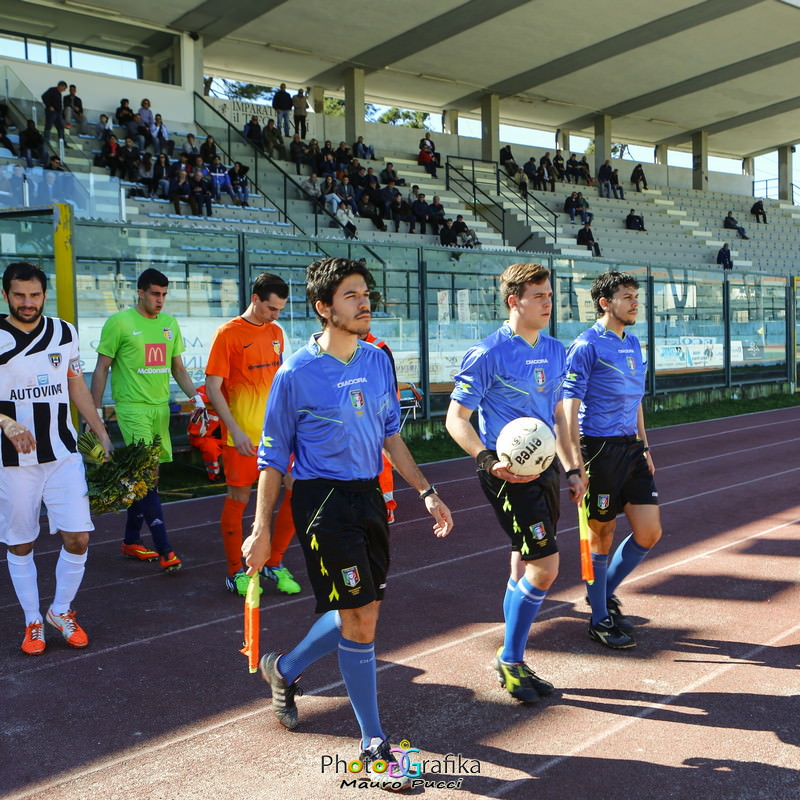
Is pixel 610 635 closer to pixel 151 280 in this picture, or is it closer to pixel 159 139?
pixel 151 280

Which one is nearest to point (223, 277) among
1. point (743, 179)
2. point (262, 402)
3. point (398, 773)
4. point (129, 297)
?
point (129, 297)

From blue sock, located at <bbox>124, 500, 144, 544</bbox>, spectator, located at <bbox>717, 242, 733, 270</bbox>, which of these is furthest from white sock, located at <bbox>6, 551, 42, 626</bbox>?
spectator, located at <bbox>717, 242, 733, 270</bbox>

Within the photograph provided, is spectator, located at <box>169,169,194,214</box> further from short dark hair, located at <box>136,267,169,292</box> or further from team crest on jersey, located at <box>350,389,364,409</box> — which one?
team crest on jersey, located at <box>350,389,364,409</box>

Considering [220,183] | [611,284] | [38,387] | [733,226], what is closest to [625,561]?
[611,284]

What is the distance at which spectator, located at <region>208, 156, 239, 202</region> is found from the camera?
2041 cm

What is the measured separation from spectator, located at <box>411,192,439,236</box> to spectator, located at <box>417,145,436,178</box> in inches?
242

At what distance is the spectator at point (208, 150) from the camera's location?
21.4 meters

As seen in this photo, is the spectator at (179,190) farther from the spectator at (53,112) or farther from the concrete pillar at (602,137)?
the concrete pillar at (602,137)

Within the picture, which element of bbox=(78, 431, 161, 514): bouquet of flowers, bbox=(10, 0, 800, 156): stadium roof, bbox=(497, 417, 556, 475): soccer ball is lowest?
bbox=(78, 431, 161, 514): bouquet of flowers

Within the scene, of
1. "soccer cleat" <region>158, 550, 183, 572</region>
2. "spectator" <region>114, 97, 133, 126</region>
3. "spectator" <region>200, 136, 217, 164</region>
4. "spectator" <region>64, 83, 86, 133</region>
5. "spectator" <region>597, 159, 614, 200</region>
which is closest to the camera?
"soccer cleat" <region>158, 550, 183, 572</region>

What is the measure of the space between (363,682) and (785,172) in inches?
1976

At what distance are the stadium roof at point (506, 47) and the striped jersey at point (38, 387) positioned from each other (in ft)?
71.9

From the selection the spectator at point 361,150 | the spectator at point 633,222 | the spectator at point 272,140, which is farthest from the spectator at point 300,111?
the spectator at point 633,222

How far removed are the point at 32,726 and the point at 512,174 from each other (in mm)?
31182
